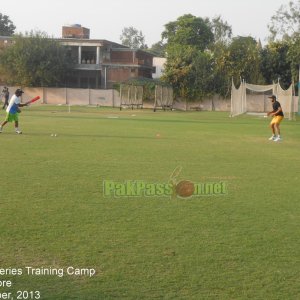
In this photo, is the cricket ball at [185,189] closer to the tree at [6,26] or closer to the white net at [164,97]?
the white net at [164,97]

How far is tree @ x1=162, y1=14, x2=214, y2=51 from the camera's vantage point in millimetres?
74500

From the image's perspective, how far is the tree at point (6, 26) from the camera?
91.2m

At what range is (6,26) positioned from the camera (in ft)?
304

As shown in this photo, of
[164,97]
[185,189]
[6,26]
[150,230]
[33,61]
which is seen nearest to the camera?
[150,230]

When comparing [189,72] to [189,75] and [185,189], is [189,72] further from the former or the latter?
[185,189]

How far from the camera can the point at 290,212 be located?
7590mm

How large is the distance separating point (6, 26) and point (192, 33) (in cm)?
3658

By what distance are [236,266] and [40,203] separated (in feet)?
11.5

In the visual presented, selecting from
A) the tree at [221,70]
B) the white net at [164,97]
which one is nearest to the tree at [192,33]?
the tree at [221,70]

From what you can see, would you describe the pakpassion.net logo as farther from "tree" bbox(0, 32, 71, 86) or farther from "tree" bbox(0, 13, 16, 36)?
"tree" bbox(0, 13, 16, 36)

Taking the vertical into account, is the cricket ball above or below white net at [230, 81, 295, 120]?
below

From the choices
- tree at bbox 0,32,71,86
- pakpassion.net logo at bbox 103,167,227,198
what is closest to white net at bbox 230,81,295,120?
pakpassion.net logo at bbox 103,167,227,198

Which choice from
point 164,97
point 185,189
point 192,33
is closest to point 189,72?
point 164,97

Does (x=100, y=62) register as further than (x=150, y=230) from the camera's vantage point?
Yes
